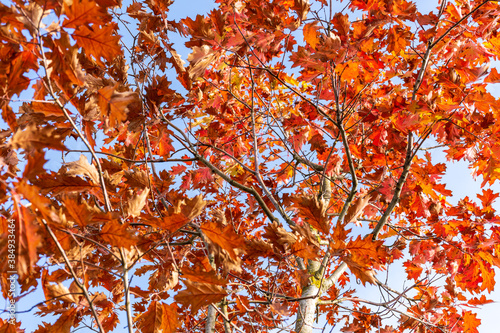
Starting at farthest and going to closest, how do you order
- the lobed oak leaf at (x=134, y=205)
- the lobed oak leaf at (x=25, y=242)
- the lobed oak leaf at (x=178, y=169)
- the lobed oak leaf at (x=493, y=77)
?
the lobed oak leaf at (x=178, y=169), the lobed oak leaf at (x=493, y=77), the lobed oak leaf at (x=134, y=205), the lobed oak leaf at (x=25, y=242)

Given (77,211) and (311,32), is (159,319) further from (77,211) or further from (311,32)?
(311,32)

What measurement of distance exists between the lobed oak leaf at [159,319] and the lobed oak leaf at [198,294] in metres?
0.26

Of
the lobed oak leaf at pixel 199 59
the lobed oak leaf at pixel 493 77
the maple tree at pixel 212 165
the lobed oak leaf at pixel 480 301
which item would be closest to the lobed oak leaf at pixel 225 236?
the maple tree at pixel 212 165

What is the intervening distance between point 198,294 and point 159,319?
33cm

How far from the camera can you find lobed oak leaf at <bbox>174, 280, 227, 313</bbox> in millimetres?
1265

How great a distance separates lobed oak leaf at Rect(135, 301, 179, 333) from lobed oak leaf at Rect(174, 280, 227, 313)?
26cm

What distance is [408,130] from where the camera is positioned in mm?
2383

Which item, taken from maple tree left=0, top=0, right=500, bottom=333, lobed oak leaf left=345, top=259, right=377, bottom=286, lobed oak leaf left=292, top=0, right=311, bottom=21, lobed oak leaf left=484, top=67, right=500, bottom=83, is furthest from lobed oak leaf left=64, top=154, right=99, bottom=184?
lobed oak leaf left=484, top=67, right=500, bottom=83

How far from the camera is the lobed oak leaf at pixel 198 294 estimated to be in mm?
1265

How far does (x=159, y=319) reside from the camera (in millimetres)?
1459

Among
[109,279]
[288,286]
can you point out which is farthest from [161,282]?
[288,286]

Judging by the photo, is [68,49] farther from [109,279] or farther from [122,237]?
[109,279]

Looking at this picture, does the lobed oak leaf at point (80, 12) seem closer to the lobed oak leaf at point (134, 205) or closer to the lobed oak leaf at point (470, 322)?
the lobed oak leaf at point (134, 205)

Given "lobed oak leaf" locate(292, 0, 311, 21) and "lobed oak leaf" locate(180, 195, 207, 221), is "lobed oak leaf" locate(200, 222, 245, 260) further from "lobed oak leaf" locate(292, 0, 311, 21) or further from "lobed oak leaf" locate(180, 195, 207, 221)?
"lobed oak leaf" locate(292, 0, 311, 21)
